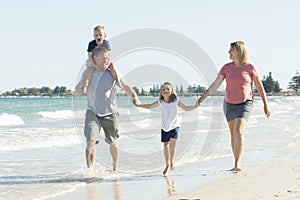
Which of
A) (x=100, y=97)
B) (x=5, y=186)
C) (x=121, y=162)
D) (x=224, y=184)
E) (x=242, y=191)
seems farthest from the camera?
(x=121, y=162)

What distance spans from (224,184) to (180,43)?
5.09 metres

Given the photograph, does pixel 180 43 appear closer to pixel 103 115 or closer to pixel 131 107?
pixel 103 115

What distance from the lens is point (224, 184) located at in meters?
5.48

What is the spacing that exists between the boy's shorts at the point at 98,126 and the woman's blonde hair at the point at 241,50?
6.24 ft

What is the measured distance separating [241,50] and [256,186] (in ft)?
6.65

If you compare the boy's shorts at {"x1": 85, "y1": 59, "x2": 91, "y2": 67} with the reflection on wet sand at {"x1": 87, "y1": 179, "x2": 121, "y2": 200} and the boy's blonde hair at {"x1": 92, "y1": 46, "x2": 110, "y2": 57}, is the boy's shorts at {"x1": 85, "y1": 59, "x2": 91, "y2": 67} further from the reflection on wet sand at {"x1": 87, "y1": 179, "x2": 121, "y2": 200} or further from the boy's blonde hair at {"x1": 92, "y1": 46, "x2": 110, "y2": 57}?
the reflection on wet sand at {"x1": 87, "y1": 179, "x2": 121, "y2": 200}

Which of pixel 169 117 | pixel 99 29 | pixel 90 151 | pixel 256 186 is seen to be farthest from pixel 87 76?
pixel 256 186

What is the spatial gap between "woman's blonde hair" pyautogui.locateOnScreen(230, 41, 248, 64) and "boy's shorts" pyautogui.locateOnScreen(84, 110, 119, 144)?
1901 mm

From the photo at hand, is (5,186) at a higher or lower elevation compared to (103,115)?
lower

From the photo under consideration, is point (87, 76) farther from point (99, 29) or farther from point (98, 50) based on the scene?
point (99, 29)

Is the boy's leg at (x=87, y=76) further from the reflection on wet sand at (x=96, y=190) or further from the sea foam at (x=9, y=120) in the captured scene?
the sea foam at (x=9, y=120)

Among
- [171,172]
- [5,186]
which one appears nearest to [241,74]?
[171,172]

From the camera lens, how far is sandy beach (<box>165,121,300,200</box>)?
478 centimetres

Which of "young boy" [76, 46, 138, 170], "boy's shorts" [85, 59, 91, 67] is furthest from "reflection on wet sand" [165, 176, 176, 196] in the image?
"boy's shorts" [85, 59, 91, 67]
